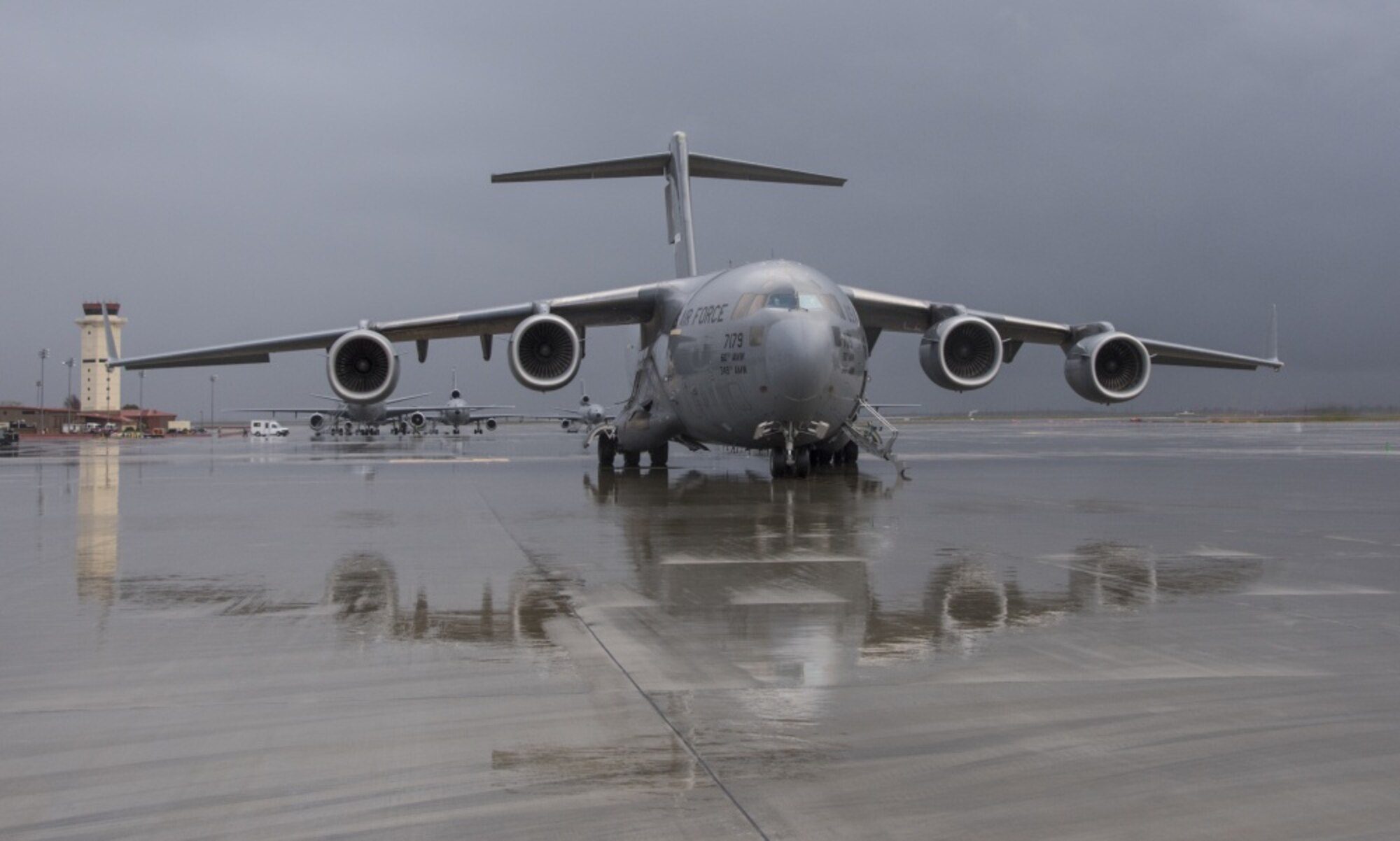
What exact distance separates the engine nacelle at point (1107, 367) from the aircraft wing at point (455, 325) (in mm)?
7907

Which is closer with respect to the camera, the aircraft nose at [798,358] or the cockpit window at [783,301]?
the aircraft nose at [798,358]

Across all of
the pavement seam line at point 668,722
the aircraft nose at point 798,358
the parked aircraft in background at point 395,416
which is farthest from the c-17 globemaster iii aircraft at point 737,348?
the parked aircraft in background at point 395,416

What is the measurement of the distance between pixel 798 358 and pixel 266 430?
58725 millimetres

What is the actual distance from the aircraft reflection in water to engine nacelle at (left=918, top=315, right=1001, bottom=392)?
32.1 feet

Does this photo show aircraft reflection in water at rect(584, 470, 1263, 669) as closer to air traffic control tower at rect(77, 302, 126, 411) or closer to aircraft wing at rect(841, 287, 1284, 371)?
aircraft wing at rect(841, 287, 1284, 371)

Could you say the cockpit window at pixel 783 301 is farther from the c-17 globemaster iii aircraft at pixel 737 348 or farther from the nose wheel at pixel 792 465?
the nose wheel at pixel 792 465

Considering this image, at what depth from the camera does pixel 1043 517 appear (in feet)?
39.0

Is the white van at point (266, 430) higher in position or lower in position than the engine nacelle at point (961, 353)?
lower

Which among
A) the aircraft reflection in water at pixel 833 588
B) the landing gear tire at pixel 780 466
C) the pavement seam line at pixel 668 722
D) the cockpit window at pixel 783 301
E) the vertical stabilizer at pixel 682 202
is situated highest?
the vertical stabilizer at pixel 682 202

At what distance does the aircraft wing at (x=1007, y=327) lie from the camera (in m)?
21.9

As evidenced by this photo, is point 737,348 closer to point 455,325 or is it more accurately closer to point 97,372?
point 455,325

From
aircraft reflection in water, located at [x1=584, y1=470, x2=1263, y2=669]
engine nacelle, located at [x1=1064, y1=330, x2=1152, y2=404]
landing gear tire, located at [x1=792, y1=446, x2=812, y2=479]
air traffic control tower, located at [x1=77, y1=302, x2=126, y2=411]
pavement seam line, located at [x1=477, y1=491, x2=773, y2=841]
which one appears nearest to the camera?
pavement seam line, located at [x1=477, y1=491, x2=773, y2=841]

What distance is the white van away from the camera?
67750 mm

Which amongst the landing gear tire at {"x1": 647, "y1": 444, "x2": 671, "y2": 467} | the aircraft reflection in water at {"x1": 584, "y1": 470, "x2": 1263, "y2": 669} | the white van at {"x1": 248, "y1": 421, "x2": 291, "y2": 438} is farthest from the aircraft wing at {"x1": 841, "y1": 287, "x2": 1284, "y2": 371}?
the white van at {"x1": 248, "y1": 421, "x2": 291, "y2": 438}
